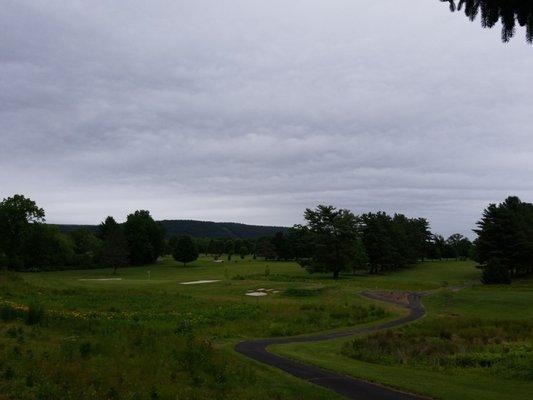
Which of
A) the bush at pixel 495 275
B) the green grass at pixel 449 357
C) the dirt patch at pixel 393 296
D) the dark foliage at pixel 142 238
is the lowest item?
the dirt patch at pixel 393 296

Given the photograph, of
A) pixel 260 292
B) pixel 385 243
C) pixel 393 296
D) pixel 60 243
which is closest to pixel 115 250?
pixel 60 243

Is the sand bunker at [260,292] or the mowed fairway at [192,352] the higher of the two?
the mowed fairway at [192,352]

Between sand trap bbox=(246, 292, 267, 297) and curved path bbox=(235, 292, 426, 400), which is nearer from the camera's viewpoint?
curved path bbox=(235, 292, 426, 400)

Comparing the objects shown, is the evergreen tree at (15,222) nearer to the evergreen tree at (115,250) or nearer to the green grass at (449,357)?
the evergreen tree at (115,250)

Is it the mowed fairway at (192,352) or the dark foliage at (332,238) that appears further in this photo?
the dark foliage at (332,238)

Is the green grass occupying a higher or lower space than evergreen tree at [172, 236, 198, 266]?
lower

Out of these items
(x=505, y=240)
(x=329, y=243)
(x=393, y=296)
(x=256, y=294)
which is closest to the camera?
(x=393, y=296)

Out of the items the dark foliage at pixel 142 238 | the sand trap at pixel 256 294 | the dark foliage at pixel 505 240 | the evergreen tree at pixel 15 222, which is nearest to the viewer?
the sand trap at pixel 256 294

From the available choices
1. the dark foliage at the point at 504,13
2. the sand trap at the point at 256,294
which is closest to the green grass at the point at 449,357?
the dark foliage at the point at 504,13

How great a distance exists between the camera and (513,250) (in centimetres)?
8306

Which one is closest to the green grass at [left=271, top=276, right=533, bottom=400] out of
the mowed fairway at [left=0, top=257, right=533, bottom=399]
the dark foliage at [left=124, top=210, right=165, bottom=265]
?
the mowed fairway at [left=0, top=257, right=533, bottom=399]

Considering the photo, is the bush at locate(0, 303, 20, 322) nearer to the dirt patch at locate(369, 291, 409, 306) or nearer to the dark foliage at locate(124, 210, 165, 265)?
the dirt patch at locate(369, 291, 409, 306)

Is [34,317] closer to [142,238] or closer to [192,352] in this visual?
[192,352]

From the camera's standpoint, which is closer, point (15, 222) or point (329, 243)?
point (329, 243)
